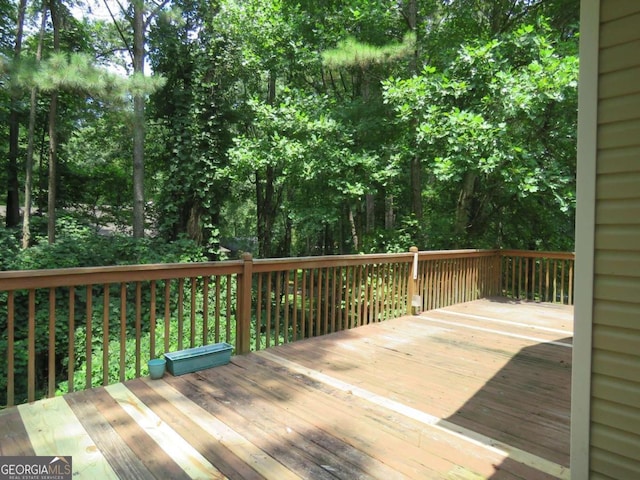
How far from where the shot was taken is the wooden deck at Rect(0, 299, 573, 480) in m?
1.80

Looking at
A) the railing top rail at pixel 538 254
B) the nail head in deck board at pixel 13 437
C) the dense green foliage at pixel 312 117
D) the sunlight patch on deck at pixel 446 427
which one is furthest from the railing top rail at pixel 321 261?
the railing top rail at pixel 538 254

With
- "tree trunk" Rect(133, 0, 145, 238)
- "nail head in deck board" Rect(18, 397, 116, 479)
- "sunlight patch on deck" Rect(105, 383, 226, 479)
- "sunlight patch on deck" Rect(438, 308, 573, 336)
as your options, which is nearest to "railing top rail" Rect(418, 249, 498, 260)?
"sunlight patch on deck" Rect(438, 308, 573, 336)

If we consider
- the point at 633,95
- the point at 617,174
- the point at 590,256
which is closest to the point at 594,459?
the point at 590,256

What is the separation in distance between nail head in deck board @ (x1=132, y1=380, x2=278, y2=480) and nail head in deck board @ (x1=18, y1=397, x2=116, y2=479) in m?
0.38

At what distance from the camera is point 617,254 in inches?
58.1

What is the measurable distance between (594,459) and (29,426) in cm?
267

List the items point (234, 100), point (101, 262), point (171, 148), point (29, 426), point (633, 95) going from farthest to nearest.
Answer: point (234, 100) < point (171, 148) < point (101, 262) < point (29, 426) < point (633, 95)

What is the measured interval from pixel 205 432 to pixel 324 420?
652 millimetres

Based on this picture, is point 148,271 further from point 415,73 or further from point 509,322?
point 415,73

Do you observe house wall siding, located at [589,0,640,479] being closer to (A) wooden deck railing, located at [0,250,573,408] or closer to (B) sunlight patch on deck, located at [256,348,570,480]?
(B) sunlight patch on deck, located at [256,348,570,480]

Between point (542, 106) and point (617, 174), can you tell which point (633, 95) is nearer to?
point (617, 174)

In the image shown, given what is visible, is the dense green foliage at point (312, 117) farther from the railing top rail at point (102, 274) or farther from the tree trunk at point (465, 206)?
the railing top rail at point (102, 274)

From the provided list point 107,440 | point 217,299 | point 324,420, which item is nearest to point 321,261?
point 217,299

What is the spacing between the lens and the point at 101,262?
737 cm
